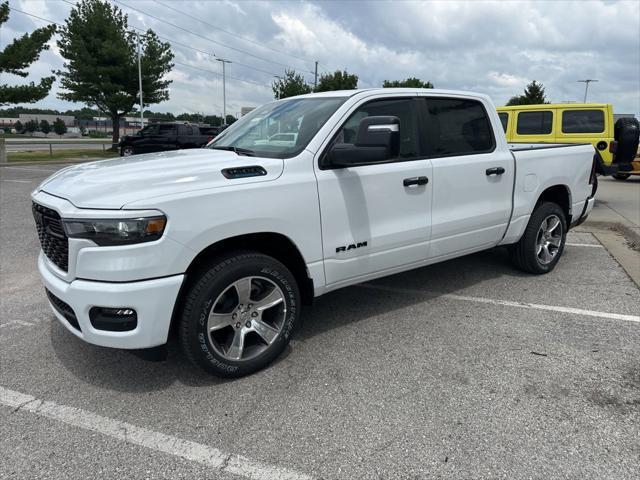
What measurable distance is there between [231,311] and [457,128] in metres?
2.60

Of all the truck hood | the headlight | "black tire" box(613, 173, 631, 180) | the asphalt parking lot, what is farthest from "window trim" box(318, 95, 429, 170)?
"black tire" box(613, 173, 631, 180)

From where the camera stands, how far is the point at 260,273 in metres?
3.13

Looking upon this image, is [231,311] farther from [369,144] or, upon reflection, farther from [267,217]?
[369,144]

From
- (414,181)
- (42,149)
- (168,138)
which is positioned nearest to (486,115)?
(414,181)

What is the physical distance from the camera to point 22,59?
19.9 m

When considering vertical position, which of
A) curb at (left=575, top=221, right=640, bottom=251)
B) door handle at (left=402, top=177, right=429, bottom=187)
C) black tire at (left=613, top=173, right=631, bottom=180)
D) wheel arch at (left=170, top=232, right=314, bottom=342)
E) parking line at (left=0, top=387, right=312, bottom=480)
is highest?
door handle at (left=402, top=177, right=429, bottom=187)

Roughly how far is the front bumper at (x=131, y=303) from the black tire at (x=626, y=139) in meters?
10.5

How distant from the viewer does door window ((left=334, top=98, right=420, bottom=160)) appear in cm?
371

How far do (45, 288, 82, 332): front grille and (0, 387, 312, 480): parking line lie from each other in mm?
492

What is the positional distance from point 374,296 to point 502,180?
5.33ft

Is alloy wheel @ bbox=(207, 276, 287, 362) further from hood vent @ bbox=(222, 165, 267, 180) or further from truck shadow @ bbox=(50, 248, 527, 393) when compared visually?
hood vent @ bbox=(222, 165, 267, 180)

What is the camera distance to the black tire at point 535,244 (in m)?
5.04

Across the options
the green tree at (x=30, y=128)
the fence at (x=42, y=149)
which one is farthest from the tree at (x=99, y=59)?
the green tree at (x=30, y=128)

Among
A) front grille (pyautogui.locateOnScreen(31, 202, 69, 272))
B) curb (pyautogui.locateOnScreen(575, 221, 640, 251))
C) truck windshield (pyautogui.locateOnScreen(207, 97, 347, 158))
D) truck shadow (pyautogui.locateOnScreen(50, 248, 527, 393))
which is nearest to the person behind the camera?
front grille (pyautogui.locateOnScreen(31, 202, 69, 272))
